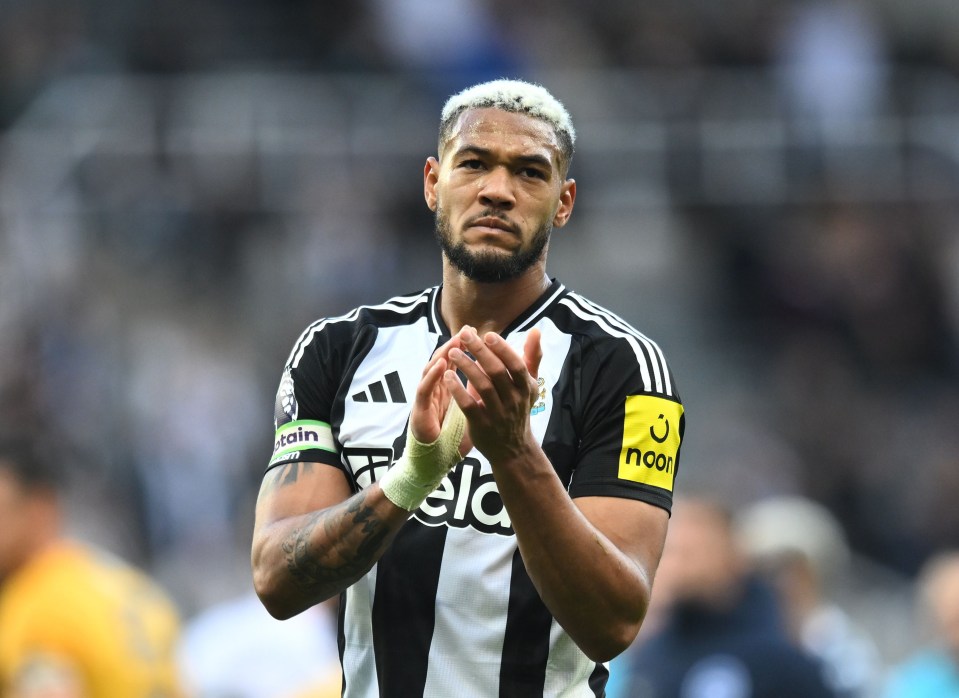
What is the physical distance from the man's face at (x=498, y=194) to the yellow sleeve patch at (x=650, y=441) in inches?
20.4

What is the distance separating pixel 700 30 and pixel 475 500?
46.9 feet

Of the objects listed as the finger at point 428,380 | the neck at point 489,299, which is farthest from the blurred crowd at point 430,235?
the finger at point 428,380

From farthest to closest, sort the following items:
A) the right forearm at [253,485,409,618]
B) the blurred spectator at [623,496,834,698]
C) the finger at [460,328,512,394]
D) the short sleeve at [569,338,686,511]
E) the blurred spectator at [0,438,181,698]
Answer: the blurred spectator at [623,496,834,698], the blurred spectator at [0,438,181,698], the short sleeve at [569,338,686,511], the right forearm at [253,485,409,618], the finger at [460,328,512,394]

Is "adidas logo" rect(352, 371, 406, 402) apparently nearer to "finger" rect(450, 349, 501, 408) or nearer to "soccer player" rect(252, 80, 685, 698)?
"soccer player" rect(252, 80, 685, 698)

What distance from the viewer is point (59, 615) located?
6.20 m

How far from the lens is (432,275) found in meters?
15.5

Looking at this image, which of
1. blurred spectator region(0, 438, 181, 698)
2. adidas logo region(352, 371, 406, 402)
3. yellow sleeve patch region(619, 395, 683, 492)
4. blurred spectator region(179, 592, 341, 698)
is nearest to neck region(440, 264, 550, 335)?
adidas logo region(352, 371, 406, 402)

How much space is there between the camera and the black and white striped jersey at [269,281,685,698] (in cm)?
446

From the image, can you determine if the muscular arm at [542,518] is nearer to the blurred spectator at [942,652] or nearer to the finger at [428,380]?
the finger at [428,380]

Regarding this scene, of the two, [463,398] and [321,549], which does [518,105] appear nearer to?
[463,398]

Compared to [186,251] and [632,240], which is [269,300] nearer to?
[186,251]

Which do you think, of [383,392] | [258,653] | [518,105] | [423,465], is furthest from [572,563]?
[258,653]

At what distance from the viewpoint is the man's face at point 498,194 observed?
4.59m

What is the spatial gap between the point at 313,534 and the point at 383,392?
56cm
